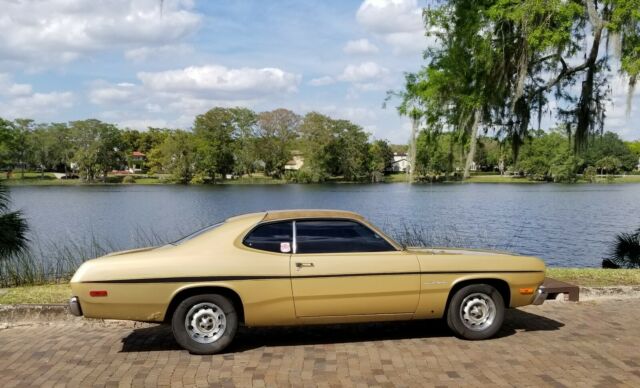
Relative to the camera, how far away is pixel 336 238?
6445 millimetres

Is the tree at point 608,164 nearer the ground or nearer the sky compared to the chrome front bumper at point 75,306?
nearer the sky

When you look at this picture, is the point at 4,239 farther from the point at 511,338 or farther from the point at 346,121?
Result: the point at 346,121

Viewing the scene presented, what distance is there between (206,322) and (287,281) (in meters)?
0.93

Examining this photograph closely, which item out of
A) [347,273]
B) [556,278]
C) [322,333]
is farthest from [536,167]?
[347,273]

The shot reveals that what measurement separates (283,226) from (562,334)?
3.48 metres

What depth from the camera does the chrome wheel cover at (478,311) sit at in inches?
260

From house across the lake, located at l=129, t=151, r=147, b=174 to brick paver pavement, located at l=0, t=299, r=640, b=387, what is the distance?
410 feet

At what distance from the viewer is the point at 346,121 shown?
10294 cm

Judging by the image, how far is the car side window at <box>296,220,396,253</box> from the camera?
20.8 feet

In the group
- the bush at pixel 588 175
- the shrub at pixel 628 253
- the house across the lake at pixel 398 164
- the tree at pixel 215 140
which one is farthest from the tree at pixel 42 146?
the shrub at pixel 628 253

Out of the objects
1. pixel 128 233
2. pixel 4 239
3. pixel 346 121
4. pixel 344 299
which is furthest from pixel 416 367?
pixel 346 121

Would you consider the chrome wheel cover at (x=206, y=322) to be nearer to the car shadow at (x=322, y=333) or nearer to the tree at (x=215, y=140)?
the car shadow at (x=322, y=333)

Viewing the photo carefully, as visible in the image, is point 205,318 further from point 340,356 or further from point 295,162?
point 295,162

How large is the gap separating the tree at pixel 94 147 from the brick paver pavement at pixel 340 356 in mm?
106292
